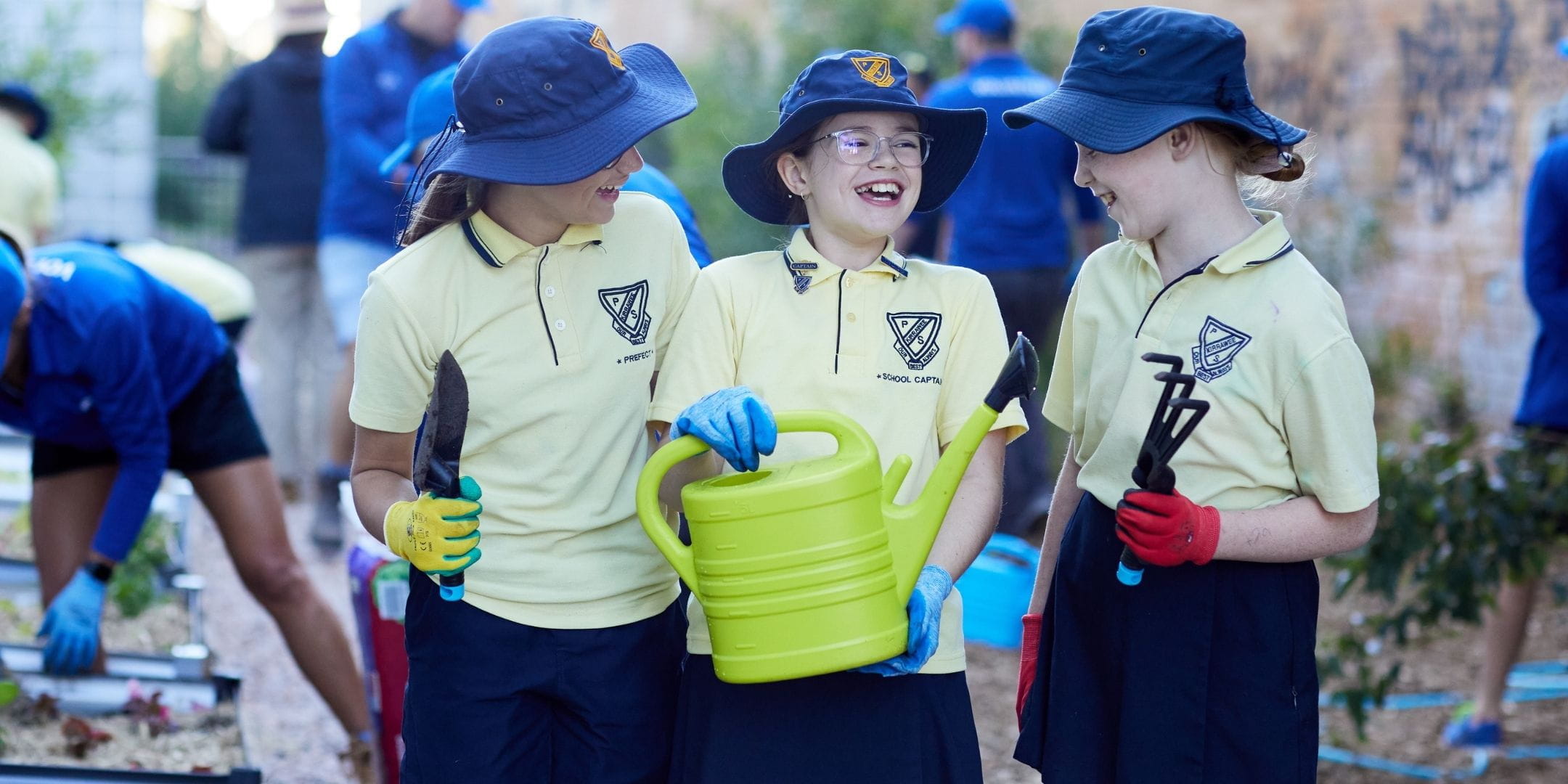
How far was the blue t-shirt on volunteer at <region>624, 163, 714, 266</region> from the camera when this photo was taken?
2.84 metres

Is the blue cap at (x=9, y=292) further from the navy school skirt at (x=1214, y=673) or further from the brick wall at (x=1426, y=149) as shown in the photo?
the brick wall at (x=1426, y=149)

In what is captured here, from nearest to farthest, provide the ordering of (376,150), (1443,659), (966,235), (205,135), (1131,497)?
(1131,497) < (1443,659) < (376,150) < (966,235) < (205,135)

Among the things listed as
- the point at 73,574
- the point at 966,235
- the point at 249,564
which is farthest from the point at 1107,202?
the point at 966,235

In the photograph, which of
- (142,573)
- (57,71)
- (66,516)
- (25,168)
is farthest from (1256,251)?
(57,71)

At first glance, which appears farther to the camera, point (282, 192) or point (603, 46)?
point (282, 192)

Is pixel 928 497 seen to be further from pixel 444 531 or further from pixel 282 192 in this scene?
pixel 282 192

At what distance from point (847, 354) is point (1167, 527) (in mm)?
505

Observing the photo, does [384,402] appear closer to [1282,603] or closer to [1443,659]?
[1282,603]

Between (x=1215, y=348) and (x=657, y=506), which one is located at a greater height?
(x=1215, y=348)

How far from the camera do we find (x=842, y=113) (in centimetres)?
210

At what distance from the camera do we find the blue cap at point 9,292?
9.29 ft

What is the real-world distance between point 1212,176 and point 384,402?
1.21 m

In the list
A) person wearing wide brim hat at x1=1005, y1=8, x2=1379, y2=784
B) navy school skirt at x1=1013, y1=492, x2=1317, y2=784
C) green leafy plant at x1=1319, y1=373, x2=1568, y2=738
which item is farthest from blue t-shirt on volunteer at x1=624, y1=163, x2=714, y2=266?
green leafy plant at x1=1319, y1=373, x2=1568, y2=738

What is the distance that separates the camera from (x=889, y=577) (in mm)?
1872
